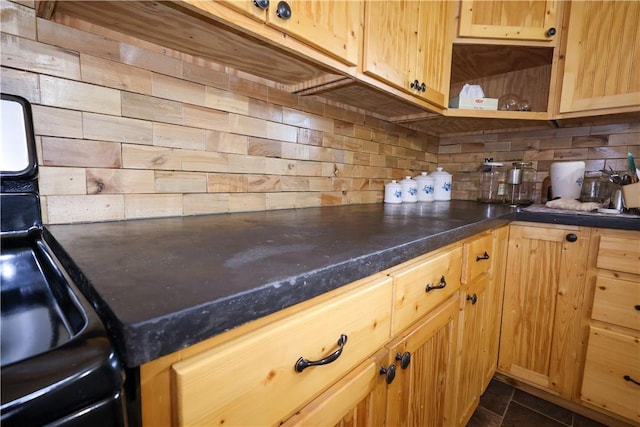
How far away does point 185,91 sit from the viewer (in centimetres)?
91

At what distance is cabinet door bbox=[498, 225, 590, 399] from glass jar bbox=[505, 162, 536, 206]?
559 mm

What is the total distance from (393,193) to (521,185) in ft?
2.85

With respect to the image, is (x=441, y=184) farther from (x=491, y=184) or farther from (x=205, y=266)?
(x=205, y=266)

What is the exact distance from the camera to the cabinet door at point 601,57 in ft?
4.35

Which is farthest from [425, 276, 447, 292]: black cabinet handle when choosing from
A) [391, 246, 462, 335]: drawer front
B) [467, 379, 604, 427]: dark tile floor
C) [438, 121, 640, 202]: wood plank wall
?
[438, 121, 640, 202]: wood plank wall

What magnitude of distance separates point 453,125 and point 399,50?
881mm

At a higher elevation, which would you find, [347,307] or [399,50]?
[399,50]

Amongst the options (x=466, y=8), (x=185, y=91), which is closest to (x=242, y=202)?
(x=185, y=91)

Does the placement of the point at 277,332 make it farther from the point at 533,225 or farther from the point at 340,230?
the point at 533,225

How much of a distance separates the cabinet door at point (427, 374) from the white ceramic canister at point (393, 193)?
76cm

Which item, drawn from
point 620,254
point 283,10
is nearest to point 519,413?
point 620,254

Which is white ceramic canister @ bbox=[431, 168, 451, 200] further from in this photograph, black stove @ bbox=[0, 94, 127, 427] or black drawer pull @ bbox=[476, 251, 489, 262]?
black stove @ bbox=[0, 94, 127, 427]

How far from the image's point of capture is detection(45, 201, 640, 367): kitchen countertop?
295mm

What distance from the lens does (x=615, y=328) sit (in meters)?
1.18
